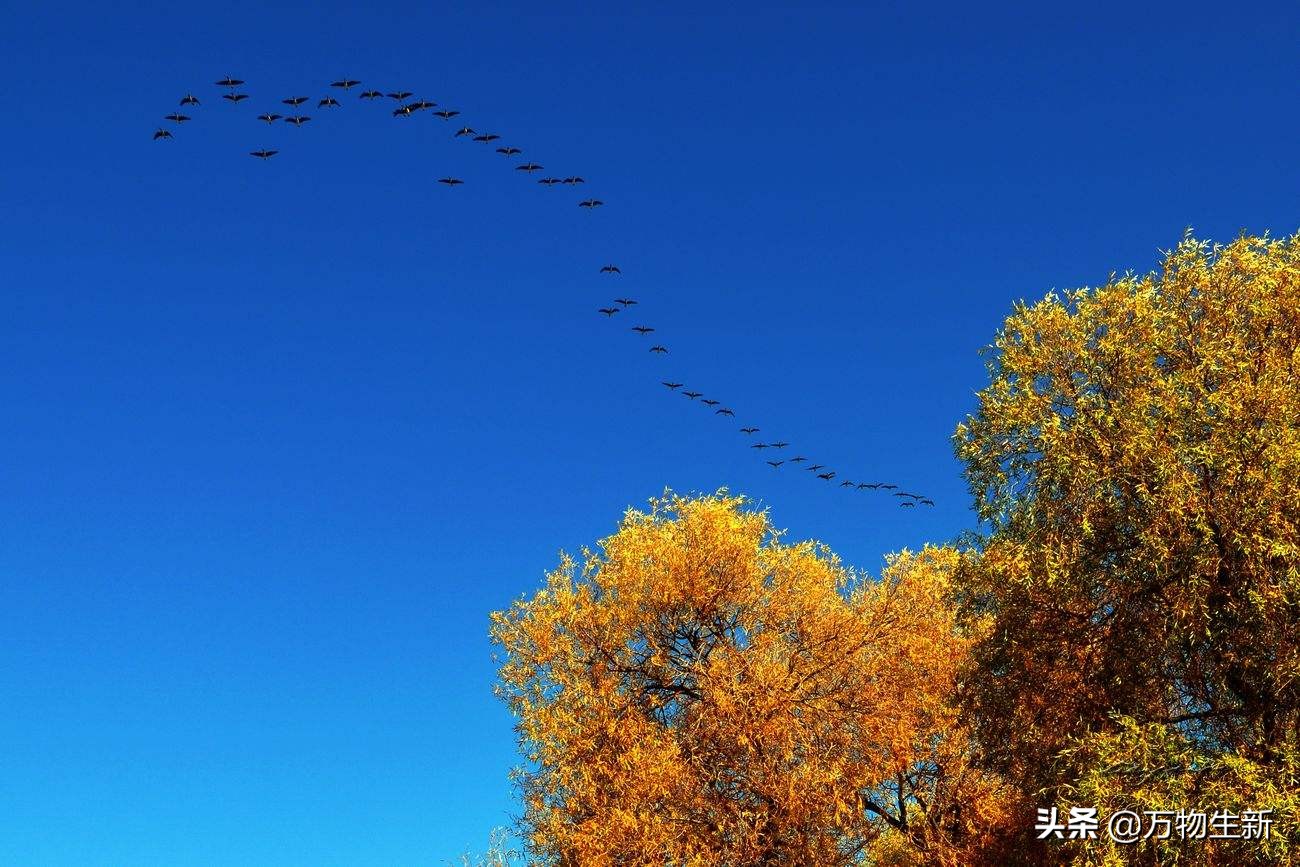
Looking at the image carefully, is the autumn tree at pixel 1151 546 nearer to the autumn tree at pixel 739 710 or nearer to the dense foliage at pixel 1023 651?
the dense foliage at pixel 1023 651

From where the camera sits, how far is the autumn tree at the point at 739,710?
32.2 metres

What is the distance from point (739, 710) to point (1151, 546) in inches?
588

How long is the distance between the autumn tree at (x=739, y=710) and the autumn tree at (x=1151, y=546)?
8.25 metres

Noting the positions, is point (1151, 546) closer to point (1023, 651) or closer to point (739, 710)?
point (1023, 651)

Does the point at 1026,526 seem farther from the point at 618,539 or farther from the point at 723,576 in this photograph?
the point at 618,539

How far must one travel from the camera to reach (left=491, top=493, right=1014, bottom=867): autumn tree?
32.2 metres

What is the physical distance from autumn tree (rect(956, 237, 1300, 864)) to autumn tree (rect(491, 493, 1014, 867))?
825 cm

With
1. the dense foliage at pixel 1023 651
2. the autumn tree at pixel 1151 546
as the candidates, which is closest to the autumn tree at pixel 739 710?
the dense foliage at pixel 1023 651

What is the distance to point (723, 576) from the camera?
37.1 m

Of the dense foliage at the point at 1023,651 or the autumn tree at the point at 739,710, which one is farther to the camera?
the autumn tree at the point at 739,710

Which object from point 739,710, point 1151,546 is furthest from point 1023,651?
A: point 739,710

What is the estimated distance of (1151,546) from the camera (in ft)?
70.5

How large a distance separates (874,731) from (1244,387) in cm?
1663

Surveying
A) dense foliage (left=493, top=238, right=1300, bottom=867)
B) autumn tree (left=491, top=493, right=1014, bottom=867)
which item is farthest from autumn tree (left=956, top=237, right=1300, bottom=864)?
autumn tree (left=491, top=493, right=1014, bottom=867)
